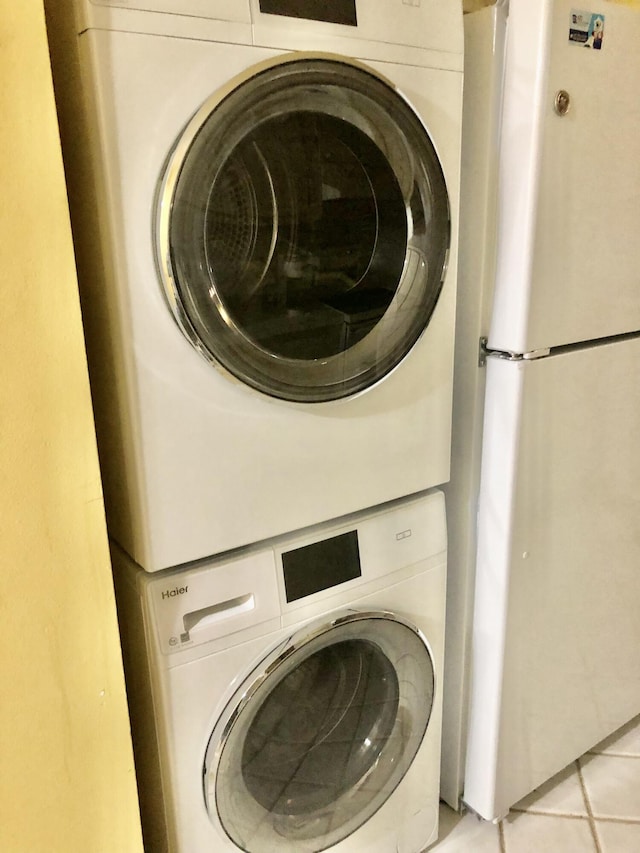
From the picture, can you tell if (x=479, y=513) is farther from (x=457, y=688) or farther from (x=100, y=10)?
(x=100, y=10)

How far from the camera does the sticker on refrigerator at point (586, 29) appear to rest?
1.07 meters

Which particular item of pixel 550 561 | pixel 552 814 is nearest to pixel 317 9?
pixel 550 561

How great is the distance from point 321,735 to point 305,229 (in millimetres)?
832

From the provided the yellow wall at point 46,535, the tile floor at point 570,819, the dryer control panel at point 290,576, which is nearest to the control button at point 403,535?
the dryer control panel at point 290,576

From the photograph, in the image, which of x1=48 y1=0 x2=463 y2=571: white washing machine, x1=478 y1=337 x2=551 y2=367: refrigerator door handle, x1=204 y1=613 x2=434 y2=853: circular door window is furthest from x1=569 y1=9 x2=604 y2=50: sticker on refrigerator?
x1=204 y1=613 x2=434 y2=853: circular door window

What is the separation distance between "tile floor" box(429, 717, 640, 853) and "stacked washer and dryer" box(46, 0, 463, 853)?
32cm

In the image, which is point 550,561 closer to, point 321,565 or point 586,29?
point 321,565

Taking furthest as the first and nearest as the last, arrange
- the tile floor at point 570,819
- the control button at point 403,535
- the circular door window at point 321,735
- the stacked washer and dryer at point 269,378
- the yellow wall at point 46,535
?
the tile floor at point 570,819
the control button at point 403,535
the circular door window at point 321,735
the stacked washer and dryer at point 269,378
the yellow wall at point 46,535

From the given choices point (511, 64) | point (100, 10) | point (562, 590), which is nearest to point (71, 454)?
point (100, 10)

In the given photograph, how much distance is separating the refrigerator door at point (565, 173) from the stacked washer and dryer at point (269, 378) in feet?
0.34

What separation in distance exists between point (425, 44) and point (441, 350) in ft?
1.44

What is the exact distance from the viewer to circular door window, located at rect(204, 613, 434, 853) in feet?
3.59

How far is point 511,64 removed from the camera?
1.08 m

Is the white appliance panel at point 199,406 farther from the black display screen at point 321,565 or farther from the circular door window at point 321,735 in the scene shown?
the circular door window at point 321,735
